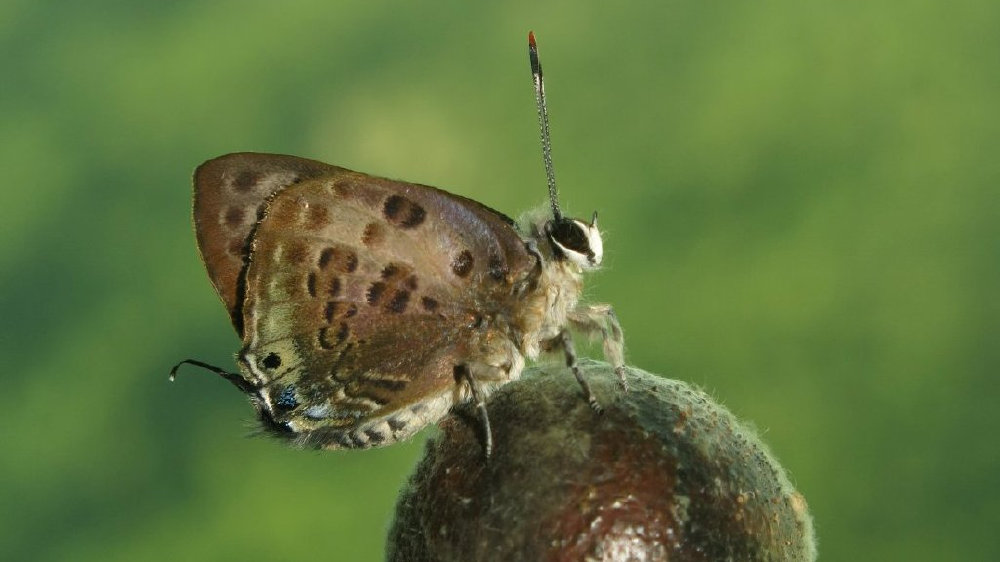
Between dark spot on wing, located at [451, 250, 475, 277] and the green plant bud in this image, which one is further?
dark spot on wing, located at [451, 250, 475, 277]

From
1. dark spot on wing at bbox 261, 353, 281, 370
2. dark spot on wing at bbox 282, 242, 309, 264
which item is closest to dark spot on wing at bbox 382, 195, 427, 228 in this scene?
dark spot on wing at bbox 282, 242, 309, 264

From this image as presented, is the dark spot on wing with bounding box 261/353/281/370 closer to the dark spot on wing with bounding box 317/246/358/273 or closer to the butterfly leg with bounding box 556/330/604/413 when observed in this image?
the dark spot on wing with bounding box 317/246/358/273

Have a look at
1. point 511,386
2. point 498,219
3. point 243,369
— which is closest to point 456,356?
point 511,386

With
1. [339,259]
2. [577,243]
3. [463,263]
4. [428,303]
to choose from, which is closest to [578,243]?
[577,243]

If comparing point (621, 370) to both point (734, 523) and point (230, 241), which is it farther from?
point (230, 241)

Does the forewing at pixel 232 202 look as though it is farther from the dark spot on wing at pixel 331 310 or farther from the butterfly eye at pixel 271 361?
the dark spot on wing at pixel 331 310
